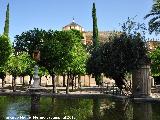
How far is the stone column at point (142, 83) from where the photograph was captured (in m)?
34.2

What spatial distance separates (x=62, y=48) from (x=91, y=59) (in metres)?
13.0

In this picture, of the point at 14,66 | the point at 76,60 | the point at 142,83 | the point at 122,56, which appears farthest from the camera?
the point at 14,66

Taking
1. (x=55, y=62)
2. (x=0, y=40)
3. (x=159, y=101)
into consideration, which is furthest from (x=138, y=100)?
(x=0, y=40)

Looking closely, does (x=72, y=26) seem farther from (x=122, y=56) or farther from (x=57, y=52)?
(x=122, y=56)

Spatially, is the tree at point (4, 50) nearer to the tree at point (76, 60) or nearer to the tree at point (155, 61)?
the tree at point (76, 60)

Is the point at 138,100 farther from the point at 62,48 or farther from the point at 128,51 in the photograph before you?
the point at 62,48

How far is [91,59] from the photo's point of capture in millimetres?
33500

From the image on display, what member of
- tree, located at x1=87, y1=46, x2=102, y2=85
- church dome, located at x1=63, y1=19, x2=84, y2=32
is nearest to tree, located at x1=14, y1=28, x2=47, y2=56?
tree, located at x1=87, y1=46, x2=102, y2=85

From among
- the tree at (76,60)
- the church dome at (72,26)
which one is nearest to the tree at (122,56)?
the tree at (76,60)

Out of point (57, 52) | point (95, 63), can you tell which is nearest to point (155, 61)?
point (57, 52)

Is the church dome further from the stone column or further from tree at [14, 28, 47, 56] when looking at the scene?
the stone column

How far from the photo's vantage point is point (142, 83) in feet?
113

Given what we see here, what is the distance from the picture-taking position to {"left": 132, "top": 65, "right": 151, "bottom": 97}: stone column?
112ft

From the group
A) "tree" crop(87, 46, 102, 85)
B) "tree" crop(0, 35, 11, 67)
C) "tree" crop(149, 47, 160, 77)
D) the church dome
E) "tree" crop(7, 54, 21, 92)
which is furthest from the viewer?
the church dome
